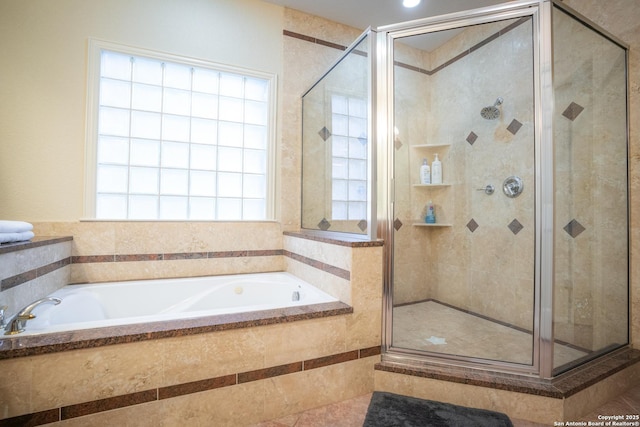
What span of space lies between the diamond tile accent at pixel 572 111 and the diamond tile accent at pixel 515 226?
730 millimetres

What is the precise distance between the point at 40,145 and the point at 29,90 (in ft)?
1.14

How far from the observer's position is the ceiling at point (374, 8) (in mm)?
2443

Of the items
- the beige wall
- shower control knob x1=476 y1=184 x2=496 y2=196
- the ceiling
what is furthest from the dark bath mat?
the ceiling

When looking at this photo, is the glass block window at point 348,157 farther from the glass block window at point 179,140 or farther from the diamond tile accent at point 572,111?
the diamond tile accent at point 572,111

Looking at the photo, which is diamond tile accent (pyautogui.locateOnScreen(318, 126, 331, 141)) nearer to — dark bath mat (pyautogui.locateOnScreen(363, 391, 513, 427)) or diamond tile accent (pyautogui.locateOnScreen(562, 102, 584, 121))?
diamond tile accent (pyautogui.locateOnScreen(562, 102, 584, 121))

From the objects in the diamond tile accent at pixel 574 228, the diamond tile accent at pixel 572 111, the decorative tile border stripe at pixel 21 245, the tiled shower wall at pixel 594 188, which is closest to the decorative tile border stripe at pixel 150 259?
the decorative tile border stripe at pixel 21 245

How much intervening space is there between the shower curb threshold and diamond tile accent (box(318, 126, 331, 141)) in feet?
5.42

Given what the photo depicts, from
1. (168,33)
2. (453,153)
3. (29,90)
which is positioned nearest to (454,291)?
(453,153)

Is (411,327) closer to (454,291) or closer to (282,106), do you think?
(454,291)

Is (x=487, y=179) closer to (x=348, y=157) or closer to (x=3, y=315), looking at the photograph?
(x=348, y=157)

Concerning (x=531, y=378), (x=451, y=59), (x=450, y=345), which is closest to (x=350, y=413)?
(x=450, y=345)

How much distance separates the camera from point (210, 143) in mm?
2336

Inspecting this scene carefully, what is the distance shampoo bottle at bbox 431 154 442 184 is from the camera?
2.47m

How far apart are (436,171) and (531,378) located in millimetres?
1576
